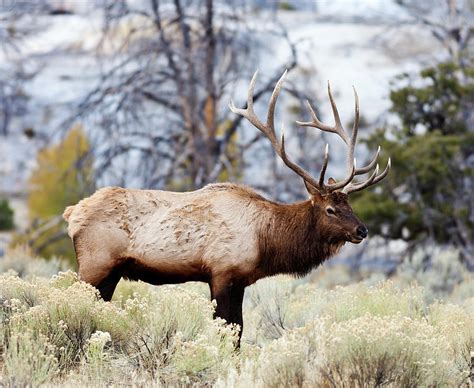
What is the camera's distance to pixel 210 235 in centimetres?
781

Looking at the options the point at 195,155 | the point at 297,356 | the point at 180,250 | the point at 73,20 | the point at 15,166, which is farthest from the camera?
the point at 73,20

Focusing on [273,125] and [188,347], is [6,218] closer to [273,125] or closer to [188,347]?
[273,125]

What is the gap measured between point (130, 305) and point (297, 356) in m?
1.57

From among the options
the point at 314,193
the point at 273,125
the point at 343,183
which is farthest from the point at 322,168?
the point at 273,125

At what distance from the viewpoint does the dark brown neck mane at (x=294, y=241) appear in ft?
26.4

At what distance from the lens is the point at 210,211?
7934 millimetres

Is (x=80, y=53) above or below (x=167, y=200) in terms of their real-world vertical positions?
below

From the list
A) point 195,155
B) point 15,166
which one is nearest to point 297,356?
point 195,155

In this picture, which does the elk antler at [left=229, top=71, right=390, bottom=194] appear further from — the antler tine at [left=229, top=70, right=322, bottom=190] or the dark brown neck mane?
the dark brown neck mane

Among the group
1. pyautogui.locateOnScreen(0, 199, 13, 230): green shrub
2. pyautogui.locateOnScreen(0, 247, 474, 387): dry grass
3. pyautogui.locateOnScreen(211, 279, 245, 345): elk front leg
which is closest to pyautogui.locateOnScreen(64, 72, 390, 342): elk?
pyautogui.locateOnScreen(211, 279, 245, 345): elk front leg

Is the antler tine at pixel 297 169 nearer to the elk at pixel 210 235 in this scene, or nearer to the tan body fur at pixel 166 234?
the elk at pixel 210 235

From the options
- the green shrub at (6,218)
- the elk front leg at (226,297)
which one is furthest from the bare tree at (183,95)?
the green shrub at (6,218)

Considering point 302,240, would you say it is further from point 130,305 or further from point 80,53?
point 80,53

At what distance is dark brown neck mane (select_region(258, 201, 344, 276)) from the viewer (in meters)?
8.05
